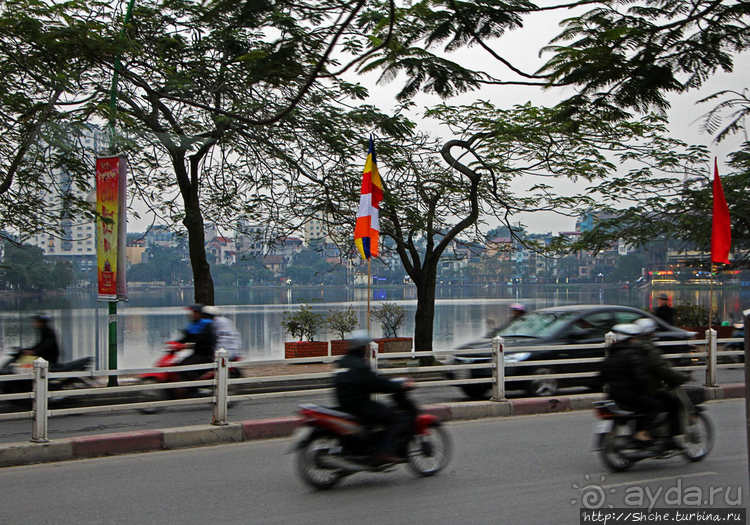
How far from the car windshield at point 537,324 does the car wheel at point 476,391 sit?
118 centimetres

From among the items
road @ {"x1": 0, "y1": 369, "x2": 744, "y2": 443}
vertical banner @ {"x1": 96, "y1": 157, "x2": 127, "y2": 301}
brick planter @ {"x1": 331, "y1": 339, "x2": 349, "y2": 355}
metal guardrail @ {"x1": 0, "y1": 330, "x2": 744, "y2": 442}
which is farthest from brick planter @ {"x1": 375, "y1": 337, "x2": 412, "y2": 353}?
vertical banner @ {"x1": 96, "y1": 157, "x2": 127, "y2": 301}

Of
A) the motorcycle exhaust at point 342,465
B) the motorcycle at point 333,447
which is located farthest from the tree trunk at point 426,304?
the motorcycle exhaust at point 342,465

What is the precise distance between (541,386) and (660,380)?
180 inches

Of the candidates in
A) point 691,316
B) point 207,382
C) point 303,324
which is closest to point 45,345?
point 207,382

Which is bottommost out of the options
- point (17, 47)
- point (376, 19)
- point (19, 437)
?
point (19, 437)

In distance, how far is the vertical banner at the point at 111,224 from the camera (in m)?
12.3

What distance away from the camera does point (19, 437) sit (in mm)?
8750

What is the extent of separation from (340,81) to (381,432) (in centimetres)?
1011

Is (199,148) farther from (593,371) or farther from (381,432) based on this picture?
(381,432)

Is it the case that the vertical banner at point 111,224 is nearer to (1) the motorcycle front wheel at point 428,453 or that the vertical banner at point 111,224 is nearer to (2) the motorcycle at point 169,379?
(2) the motorcycle at point 169,379

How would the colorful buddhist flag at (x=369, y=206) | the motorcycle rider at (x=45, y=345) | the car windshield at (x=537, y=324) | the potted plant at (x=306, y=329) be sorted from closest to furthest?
the motorcycle rider at (x=45, y=345) < the car windshield at (x=537, y=324) < the colorful buddhist flag at (x=369, y=206) < the potted plant at (x=306, y=329)

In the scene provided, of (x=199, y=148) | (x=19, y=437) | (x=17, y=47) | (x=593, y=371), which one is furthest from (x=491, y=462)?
(x=199, y=148)

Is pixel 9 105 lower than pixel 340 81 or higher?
lower

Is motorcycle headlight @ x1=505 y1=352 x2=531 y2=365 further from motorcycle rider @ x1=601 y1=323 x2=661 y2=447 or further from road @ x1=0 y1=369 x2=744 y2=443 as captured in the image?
motorcycle rider @ x1=601 y1=323 x2=661 y2=447
